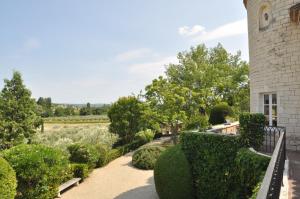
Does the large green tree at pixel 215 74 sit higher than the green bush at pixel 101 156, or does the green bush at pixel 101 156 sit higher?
the large green tree at pixel 215 74

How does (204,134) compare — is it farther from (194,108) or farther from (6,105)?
(6,105)

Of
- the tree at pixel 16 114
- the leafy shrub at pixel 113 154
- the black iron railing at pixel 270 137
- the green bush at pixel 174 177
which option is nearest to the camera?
the black iron railing at pixel 270 137

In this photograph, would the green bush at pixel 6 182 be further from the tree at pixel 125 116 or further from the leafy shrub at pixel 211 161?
the tree at pixel 125 116

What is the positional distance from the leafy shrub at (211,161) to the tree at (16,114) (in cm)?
1770

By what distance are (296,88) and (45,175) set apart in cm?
1000

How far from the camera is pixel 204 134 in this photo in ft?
31.8

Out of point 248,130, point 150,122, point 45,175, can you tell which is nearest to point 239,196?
point 248,130

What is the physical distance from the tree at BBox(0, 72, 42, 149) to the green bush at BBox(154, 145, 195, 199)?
16928 millimetres

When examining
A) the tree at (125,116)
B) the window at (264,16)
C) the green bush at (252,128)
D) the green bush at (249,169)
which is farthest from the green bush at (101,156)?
the window at (264,16)

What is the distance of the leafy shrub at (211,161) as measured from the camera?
8.77 metres

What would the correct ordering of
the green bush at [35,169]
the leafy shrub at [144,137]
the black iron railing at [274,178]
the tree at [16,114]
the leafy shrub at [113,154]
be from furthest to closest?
1. the leafy shrub at [144,137]
2. the tree at [16,114]
3. the leafy shrub at [113,154]
4. the green bush at [35,169]
5. the black iron railing at [274,178]

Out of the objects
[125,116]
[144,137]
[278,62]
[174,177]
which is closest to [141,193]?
[174,177]

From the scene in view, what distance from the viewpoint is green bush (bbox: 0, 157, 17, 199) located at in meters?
8.41

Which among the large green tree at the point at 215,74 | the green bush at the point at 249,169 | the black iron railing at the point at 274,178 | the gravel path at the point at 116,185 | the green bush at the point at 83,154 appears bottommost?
the gravel path at the point at 116,185
